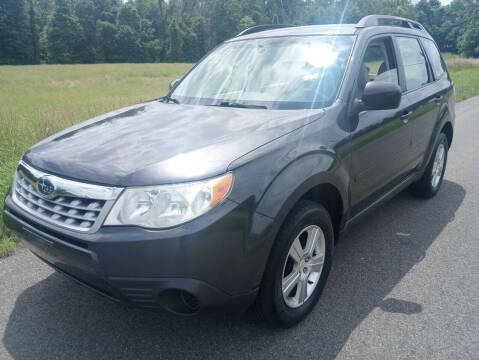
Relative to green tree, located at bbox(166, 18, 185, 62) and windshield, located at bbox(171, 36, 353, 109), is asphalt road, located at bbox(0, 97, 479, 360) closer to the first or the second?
windshield, located at bbox(171, 36, 353, 109)

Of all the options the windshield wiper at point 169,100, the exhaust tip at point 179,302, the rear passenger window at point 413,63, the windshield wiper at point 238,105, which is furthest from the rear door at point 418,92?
the exhaust tip at point 179,302

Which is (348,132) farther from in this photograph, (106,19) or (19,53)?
(106,19)

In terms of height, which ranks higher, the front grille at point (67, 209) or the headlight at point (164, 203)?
the headlight at point (164, 203)

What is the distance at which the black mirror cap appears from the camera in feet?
9.18

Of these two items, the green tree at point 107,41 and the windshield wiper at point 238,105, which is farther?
the green tree at point 107,41

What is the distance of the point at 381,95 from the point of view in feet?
9.17

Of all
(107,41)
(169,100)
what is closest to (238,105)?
(169,100)

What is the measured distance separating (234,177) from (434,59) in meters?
3.66

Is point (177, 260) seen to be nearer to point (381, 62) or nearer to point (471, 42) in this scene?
point (381, 62)

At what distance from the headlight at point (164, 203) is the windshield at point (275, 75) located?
44.8 inches

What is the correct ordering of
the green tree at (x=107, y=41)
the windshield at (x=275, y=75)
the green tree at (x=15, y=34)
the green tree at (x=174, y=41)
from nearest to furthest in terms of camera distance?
1. the windshield at (x=275, y=75)
2. the green tree at (x=15, y=34)
3. the green tree at (x=107, y=41)
4. the green tree at (x=174, y=41)

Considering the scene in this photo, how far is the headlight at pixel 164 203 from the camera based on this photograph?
1947 millimetres

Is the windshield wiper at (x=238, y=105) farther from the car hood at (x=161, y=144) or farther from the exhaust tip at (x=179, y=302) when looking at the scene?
the exhaust tip at (x=179, y=302)

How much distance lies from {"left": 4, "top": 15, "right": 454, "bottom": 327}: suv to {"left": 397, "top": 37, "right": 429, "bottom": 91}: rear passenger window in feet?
0.44
